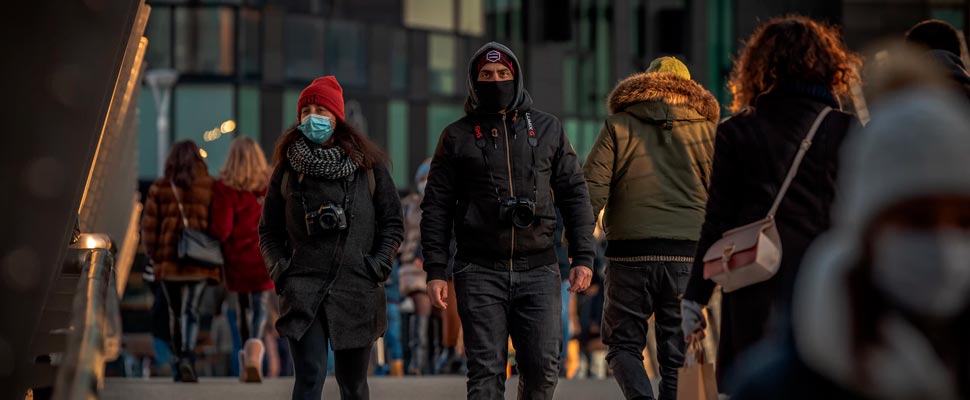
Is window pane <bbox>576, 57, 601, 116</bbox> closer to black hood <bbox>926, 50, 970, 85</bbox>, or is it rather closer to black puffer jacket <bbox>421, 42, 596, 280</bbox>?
black hood <bbox>926, 50, 970, 85</bbox>

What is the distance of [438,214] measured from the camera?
8.44 meters

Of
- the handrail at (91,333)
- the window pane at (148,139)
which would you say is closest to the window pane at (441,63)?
the window pane at (148,139)

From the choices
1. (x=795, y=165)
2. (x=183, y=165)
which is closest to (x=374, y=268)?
(x=795, y=165)

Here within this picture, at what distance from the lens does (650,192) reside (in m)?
9.27

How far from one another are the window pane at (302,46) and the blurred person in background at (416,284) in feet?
95.1

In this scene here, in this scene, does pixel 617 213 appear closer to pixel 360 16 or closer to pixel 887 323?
pixel 887 323

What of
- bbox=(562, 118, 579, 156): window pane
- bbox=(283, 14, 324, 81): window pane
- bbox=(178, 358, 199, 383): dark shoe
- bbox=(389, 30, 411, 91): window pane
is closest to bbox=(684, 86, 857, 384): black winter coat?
bbox=(178, 358, 199, 383): dark shoe

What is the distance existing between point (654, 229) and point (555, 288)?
3.00 ft

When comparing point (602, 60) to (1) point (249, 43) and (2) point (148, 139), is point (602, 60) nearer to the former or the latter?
(1) point (249, 43)

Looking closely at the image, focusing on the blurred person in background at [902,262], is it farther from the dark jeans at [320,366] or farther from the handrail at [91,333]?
the dark jeans at [320,366]

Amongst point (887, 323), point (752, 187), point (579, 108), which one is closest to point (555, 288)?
point (752, 187)

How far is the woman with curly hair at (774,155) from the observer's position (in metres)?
6.22

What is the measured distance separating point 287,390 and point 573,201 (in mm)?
4135

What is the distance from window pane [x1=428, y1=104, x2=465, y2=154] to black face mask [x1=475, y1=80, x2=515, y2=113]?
134ft
